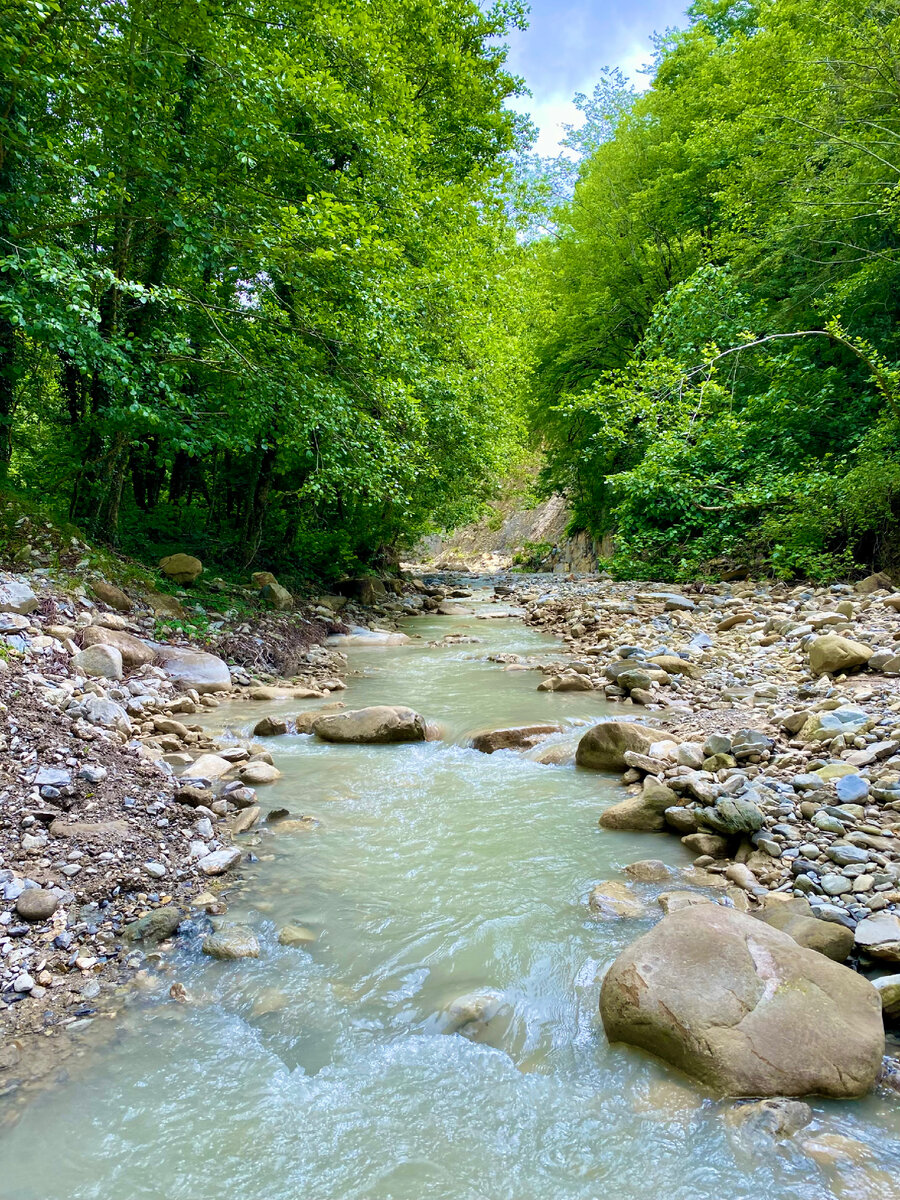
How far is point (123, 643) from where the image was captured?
6.59m

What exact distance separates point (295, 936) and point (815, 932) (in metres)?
2.25

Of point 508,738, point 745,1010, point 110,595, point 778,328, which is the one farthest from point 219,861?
point 778,328

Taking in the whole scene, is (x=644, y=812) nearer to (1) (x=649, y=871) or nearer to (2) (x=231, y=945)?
(1) (x=649, y=871)

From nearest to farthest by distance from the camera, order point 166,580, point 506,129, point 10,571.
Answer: point 10,571, point 166,580, point 506,129

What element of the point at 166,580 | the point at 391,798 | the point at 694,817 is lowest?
the point at 391,798

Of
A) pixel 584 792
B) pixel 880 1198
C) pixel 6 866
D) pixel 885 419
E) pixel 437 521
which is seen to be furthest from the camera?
pixel 437 521

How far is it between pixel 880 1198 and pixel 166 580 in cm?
912

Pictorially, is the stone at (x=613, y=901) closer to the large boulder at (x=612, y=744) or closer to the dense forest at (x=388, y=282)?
the large boulder at (x=612, y=744)

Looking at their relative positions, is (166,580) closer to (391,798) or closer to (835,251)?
(391,798)

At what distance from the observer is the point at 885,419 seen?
1032cm

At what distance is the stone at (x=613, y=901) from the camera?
3.17m

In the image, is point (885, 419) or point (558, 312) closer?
point (885, 419)

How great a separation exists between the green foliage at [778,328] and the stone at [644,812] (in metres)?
6.87

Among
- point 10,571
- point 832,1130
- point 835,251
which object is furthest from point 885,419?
point 10,571
